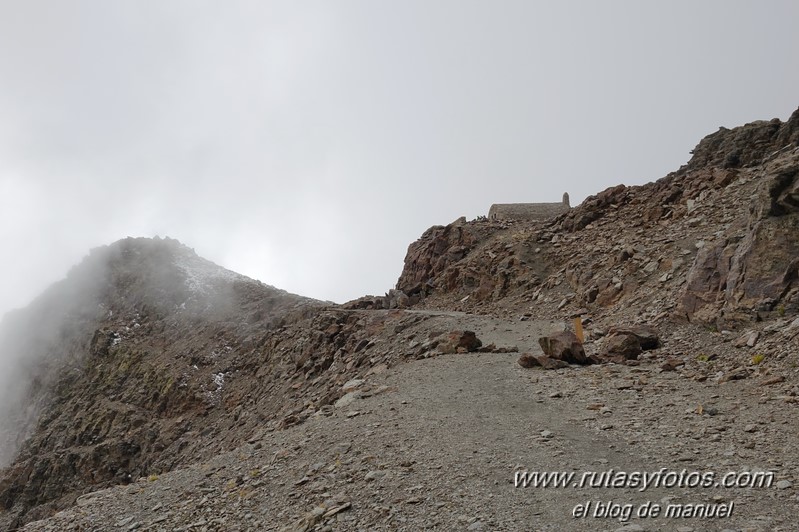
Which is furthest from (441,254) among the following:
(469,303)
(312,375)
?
(312,375)

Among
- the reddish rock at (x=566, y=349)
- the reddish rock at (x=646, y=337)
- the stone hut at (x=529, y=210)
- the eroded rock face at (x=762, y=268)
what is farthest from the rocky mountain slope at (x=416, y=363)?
the stone hut at (x=529, y=210)

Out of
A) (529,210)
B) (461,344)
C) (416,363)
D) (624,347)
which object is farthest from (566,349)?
(529,210)

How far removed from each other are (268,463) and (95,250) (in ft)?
132

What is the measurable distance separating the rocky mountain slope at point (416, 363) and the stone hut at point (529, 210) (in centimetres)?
286

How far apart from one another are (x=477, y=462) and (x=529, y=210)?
29603mm

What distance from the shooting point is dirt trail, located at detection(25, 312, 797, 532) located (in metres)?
6.31

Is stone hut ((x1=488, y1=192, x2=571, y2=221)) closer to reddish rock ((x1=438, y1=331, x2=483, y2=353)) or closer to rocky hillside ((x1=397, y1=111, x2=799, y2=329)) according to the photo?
rocky hillside ((x1=397, y1=111, x2=799, y2=329))

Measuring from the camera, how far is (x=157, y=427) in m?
24.8

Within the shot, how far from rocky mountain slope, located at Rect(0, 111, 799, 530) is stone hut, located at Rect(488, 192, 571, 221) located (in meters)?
2.86

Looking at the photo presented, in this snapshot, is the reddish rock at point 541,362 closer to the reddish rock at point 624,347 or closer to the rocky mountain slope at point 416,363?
the rocky mountain slope at point 416,363

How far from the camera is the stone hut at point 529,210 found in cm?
3544

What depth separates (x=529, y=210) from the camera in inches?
1419

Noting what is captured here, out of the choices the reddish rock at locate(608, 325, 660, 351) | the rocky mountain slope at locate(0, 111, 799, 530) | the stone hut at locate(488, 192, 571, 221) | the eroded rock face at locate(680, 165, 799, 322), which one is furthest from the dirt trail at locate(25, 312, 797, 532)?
the stone hut at locate(488, 192, 571, 221)

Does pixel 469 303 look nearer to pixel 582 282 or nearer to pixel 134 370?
pixel 582 282
